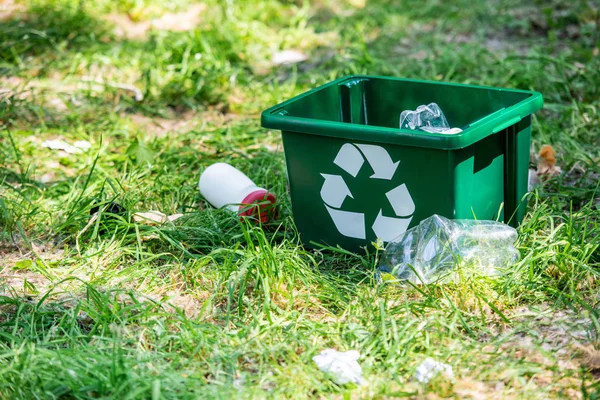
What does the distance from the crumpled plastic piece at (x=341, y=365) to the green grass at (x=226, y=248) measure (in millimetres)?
23

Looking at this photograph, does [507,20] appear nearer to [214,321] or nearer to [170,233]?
[170,233]

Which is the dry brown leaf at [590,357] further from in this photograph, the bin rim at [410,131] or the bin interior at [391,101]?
the bin interior at [391,101]

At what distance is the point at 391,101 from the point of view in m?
2.78

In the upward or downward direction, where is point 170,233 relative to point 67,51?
downward

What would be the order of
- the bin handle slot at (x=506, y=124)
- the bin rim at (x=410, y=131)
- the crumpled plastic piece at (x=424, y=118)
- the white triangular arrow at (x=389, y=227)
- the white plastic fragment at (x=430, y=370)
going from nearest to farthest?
the white plastic fragment at (x=430, y=370), the bin rim at (x=410, y=131), the bin handle slot at (x=506, y=124), the white triangular arrow at (x=389, y=227), the crumpled plastic piece at (x=424, y=118)

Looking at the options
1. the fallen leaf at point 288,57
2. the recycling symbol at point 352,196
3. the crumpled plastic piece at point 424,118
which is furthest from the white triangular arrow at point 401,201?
the fallen leaf at point 288,57

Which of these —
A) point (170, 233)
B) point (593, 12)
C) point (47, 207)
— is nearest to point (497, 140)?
point (170, 233)

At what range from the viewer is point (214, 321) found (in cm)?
210

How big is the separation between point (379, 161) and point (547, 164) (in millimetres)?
1014

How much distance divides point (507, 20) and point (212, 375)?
3.66 m

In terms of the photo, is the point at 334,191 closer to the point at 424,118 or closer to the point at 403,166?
the point at 403,166

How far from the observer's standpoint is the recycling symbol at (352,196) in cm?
225

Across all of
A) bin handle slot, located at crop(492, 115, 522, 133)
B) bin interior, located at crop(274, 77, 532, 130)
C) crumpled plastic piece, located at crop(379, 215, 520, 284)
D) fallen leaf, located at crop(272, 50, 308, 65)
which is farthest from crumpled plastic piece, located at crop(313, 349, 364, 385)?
fallen leaf, located at crop(272, 50, 308, 65)

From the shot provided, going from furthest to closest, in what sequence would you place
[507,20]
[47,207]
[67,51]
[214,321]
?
[507,20] → [67,51] → [47,207] → [214,321]
